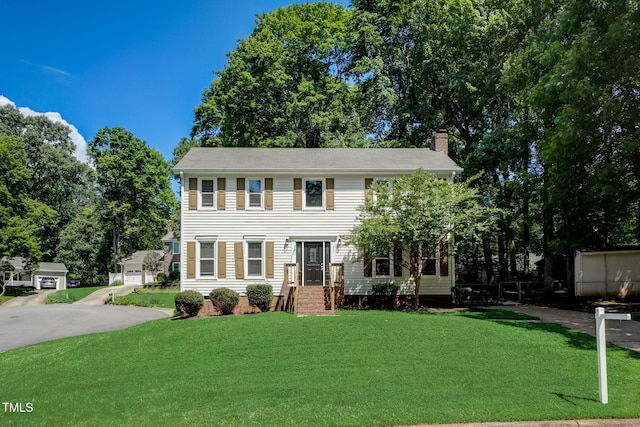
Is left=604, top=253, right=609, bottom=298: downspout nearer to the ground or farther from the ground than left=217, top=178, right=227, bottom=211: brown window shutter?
nearer to the ground

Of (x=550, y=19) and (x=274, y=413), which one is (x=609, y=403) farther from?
(x=550, y=19)

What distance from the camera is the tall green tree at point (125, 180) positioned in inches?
1603

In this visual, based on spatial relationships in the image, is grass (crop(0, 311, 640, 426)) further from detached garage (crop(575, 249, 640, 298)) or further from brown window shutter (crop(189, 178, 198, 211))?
detached garage (crop(575, 249, 640, 298))

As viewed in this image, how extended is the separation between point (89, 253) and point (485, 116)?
41005 millimetres

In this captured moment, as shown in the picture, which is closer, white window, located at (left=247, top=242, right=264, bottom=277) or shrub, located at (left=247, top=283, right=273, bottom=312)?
shrub, located at (left=247, top=283, right=273, bottom=312)

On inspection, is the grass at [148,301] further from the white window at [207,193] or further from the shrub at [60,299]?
the white window at [207,193]

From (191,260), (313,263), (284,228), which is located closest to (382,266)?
(313,263)

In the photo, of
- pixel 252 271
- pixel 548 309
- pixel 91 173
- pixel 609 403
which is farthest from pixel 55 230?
pixel 609 403

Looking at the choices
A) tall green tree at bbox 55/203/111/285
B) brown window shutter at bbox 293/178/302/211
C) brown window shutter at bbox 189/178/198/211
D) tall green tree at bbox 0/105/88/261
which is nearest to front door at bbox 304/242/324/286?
brown window shutter at bbox 293/178/302/211

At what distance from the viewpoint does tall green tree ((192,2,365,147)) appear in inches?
1141

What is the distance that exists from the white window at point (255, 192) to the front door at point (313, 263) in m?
2.72

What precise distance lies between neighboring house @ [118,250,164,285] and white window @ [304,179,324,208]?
26064 millimetres

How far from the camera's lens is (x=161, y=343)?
1148 cm

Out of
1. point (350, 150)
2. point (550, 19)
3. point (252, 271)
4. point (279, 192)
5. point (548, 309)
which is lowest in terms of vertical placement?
point (548, 309)
